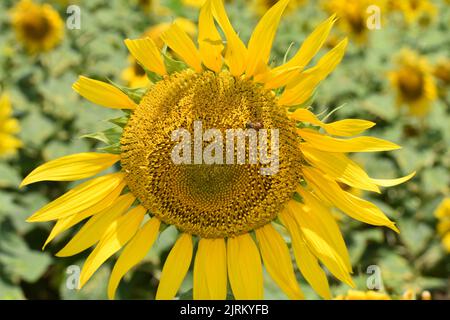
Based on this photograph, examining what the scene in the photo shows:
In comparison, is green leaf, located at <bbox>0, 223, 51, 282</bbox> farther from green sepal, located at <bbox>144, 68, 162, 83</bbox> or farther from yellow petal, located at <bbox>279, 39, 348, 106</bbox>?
yellow petal, located at <bbox>279, 39, 348, 106</bbox>

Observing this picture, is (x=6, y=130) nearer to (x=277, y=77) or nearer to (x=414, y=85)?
(x=277, y=77)

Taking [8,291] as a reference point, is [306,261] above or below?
above

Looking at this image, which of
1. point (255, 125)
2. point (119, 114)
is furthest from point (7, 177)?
point (255, 125)

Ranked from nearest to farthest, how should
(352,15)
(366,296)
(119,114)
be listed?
(366,296) → (119,114) → (352,15)

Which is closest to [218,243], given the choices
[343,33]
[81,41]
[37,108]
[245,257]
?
[245,257]

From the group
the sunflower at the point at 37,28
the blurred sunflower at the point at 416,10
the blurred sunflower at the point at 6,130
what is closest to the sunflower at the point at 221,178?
the blurred sunflower at the point at 6,130

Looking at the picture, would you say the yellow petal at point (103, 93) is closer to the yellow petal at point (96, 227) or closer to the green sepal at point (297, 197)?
the yellow petal at point (96, 227)

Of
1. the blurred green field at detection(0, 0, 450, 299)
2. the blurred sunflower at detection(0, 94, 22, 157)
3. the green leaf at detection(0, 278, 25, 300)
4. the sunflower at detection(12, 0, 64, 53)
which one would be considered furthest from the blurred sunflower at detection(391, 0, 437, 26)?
the green leaf at detection(0, 278, 25, 300)
